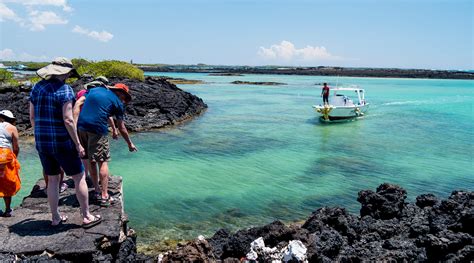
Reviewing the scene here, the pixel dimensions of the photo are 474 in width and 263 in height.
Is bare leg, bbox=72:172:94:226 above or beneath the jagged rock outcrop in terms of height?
above

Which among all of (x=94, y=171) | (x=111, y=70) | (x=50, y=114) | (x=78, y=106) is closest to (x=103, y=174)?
(x=94, y=171)

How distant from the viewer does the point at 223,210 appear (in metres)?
9.66

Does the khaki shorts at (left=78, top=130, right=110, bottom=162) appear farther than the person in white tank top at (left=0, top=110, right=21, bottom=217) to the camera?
Yes

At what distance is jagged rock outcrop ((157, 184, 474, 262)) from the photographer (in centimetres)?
612

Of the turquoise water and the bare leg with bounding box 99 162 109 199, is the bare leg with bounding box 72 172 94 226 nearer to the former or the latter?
the bare leg with bounding box 99 162 109 199

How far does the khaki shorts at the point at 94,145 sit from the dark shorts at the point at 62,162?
3.11 ft

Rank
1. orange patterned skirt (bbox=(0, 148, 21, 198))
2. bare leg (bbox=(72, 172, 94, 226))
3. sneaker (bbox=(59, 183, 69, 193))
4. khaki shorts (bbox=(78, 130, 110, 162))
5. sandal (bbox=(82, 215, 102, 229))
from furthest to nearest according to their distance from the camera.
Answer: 1. sneaker (bbox=(59, 183, 69, 193))
2. khaki shorts (bbox=(78, 130, 110, 162))
3. orange patterned skirt (bbox=(0, 148, 21, 198))
4. sandal (bbox=(82, 215, 102, 229))
5. bare leg (bbox=(72, 172, 94, 226))

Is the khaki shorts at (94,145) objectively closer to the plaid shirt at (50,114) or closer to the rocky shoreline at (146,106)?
the plaid shirt at (50,114)

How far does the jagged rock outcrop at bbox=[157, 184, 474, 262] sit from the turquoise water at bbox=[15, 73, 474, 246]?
5.83ft

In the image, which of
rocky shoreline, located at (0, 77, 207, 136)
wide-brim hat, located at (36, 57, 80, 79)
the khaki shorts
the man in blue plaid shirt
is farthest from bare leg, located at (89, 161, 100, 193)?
rocky shoreline, located at (0, 77, 207, 136)

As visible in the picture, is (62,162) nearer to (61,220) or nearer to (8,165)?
(61,220)

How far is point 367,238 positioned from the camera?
6910 millimetres

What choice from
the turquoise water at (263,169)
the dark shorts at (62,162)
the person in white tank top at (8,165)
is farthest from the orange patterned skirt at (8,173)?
the turquoise water at (263,169)

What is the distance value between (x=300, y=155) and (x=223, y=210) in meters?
6.71
